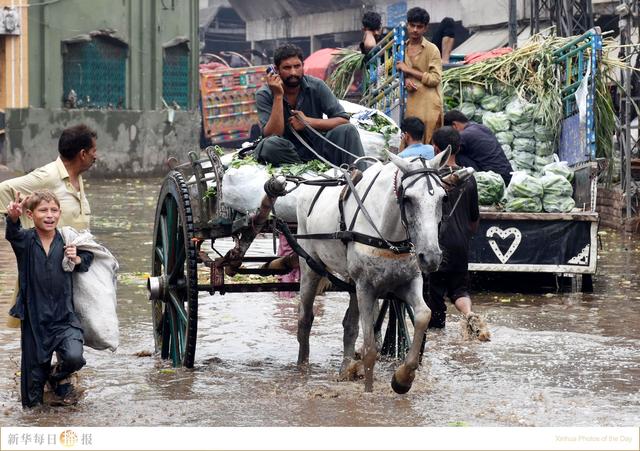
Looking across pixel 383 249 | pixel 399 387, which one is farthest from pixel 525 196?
pixel 399 387

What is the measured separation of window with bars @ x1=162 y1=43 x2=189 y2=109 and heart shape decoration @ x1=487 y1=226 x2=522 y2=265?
17.0 meters

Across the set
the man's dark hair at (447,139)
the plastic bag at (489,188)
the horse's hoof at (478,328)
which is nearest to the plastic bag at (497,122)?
the plastic bag at (489,188)

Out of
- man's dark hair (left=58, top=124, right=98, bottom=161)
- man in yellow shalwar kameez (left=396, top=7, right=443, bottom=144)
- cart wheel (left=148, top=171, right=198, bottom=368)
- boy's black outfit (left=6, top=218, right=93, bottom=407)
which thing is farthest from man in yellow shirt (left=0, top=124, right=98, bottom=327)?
man in yellow shalwar kameez (left=396, top=7, right=443, bottom=144)

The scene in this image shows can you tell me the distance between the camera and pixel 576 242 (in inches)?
471

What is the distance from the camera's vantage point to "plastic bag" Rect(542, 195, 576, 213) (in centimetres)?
1223

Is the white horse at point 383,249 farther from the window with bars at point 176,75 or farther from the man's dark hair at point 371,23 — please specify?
the window with bars at point 176,75

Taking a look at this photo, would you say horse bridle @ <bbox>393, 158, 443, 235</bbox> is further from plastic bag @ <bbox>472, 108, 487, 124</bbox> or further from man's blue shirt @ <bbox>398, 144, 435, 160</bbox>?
plastic bag @ <bbox>472, 108, 487, 124</bbox>

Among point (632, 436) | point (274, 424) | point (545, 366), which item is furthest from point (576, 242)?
point (632, 436)

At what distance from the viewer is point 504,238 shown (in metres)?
12.0

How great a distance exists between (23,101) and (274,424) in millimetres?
18982

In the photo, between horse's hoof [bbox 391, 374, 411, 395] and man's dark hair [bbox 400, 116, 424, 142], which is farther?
man's dark hair [bbox 400, 116, 424, 142]

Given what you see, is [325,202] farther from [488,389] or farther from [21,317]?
[21,317]

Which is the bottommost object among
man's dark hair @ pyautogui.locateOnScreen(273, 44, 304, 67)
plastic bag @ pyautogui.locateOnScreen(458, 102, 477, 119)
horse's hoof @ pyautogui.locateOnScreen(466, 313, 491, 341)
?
horse's hoof @ pyautogui.locateOnScreen(466, 313, 491, 341)

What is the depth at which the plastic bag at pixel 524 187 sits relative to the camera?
12203 mm
